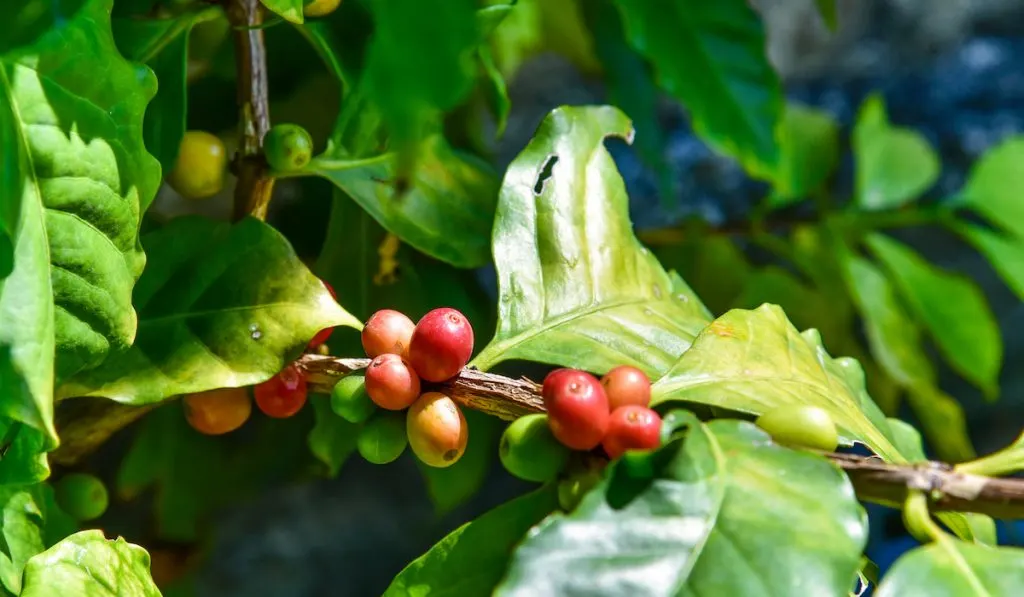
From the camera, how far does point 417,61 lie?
0.33m

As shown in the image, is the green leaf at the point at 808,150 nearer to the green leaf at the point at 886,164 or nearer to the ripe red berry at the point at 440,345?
the green leaf at the point at 886,164

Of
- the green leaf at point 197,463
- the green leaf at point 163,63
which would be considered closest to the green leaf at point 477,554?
the green leaf at point 163,63

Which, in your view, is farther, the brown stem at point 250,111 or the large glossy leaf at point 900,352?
the large glossy leaf at point 900,352

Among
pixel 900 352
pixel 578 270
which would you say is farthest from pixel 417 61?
pixel 900 352

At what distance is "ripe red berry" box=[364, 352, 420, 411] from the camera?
49cm

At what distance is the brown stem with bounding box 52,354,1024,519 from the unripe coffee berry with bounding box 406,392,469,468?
1 cm

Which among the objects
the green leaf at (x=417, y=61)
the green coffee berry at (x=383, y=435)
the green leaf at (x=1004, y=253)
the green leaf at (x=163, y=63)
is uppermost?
the green leaf at (x=417, y=61)

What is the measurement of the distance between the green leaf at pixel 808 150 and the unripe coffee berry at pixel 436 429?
90cm

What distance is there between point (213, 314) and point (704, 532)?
326 millimetres

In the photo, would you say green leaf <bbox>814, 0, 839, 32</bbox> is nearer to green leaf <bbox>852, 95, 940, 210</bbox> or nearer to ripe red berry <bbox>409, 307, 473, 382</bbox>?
green leaf <bbox>852, 95, 940, 210</bbox>

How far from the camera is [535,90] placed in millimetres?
1812

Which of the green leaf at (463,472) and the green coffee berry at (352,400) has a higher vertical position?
the green coffee berry at (352,400)

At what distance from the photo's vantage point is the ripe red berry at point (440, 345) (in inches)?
19.4

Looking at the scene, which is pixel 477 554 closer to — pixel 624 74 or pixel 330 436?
pixel 330 436
